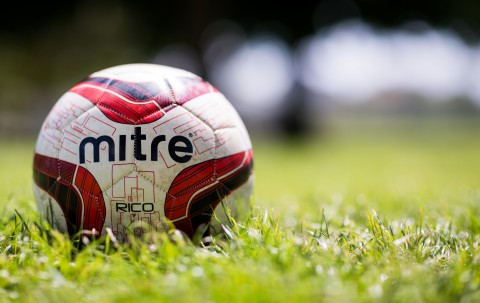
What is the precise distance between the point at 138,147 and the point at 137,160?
0.06m

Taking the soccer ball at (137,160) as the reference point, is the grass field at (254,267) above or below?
below

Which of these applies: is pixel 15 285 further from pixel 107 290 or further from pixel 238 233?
pixel 238 233

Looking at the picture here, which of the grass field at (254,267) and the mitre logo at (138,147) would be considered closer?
the grass field at (254,267)

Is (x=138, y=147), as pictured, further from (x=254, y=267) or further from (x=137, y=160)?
(x=254, y=267)

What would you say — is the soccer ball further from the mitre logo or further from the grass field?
the grass field

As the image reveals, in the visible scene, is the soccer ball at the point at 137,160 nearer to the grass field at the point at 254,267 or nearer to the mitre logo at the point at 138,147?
the mitre logo at the point at 138,147

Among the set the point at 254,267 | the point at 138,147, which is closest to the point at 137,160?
the point at 138,147

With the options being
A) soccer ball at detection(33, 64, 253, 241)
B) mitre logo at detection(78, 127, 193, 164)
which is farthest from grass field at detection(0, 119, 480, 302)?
mitre logo at detection(78, 127, 193, 164)

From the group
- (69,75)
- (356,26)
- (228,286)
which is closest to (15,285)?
(228,286)

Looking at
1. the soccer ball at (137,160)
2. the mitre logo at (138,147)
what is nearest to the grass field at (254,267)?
the soccer ball at (137,160)

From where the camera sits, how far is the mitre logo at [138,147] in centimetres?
238

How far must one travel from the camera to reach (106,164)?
2373 millimetres

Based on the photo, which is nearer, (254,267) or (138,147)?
(254,267)

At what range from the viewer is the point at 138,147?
2.38m
